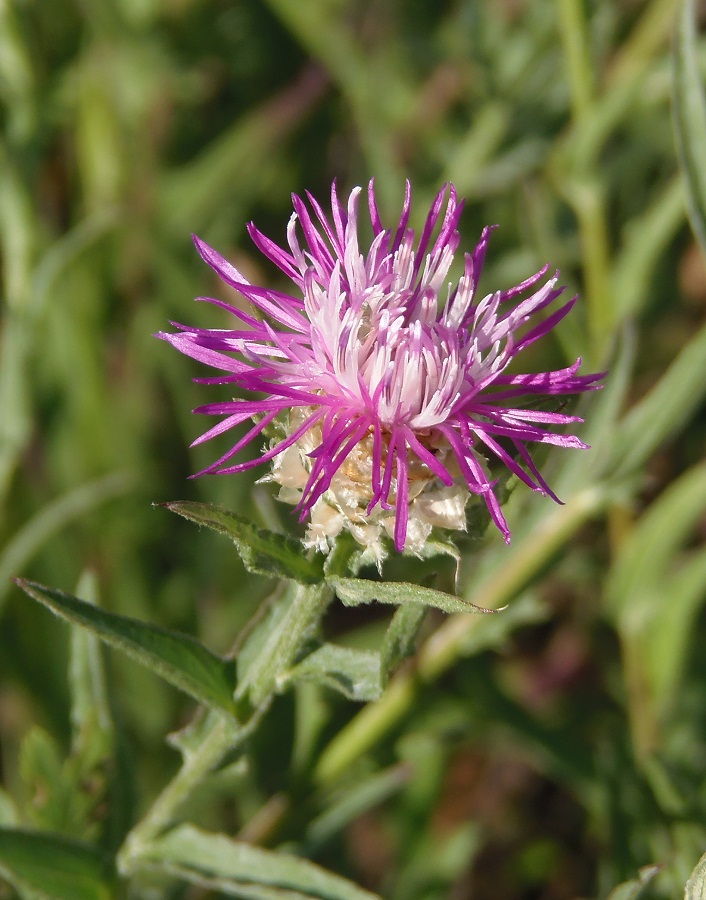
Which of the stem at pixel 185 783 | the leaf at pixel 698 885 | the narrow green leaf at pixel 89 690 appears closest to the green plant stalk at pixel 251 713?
the stem at pixel 185 783

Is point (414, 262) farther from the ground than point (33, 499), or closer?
farther from the ground

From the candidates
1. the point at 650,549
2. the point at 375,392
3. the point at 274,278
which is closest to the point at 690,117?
the point at 375,392

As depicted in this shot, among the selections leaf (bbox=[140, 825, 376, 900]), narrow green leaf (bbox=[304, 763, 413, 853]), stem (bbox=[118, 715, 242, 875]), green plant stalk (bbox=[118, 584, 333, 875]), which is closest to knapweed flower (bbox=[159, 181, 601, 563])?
green plant stalk (bbox=[118, 584, 333, 875])

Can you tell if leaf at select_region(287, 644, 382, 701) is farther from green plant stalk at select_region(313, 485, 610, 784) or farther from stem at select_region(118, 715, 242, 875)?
green plant stalk at select_region(313, 485, 610, 784)

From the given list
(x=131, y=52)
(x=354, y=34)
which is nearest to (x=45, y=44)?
(x=131, y=52)

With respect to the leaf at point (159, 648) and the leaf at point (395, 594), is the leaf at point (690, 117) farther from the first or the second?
the leaf at point (159, 648)

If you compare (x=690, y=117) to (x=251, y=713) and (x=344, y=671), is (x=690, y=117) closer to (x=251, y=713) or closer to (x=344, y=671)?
(x=344, y=671)

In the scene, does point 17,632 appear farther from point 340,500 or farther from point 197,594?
point 340,500
